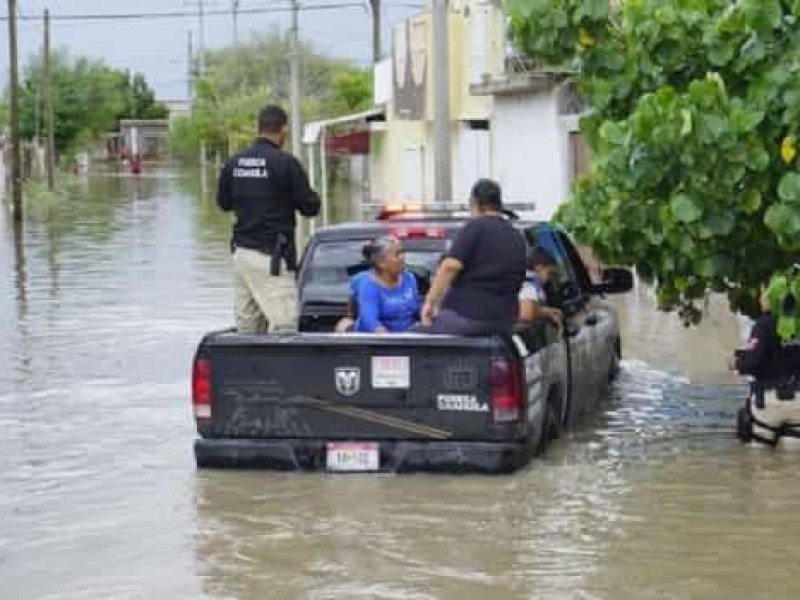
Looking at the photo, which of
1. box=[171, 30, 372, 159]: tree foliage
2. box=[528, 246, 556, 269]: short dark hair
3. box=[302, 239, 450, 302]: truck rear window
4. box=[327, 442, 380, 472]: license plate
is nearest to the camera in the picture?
box=[327, 442, 380, 472]: license plate

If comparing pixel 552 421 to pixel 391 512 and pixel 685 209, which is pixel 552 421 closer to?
pixel 391 512

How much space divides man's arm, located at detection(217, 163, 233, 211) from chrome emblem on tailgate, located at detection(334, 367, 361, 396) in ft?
5.17

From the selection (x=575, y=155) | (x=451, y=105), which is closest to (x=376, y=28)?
(x=451, y=105)

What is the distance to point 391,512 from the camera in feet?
31.4

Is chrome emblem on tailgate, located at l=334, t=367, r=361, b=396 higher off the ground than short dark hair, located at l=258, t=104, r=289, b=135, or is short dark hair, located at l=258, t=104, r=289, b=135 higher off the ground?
short dark hair, located at l=258, t=104, r=289, b=135

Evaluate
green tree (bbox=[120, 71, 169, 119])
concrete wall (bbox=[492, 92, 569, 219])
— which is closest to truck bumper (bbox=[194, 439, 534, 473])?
concrete wall (bbox=[492, 92, 569, 219])

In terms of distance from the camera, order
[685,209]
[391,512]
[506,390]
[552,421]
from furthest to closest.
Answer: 1. [552,421]
2. [506,390]
3. [391,512]
4. [685,209]

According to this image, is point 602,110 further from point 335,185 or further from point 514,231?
point 335,185

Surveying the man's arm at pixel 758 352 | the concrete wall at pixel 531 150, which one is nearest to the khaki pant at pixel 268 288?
the man's arm at pixel 758 352

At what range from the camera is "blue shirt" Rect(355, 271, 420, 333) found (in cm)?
1099

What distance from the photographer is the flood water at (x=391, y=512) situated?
27.1 feet

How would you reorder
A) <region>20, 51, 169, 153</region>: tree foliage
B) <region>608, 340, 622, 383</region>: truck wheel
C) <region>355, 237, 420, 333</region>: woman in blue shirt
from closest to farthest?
<region>355, 237, 420, 333</region>: woman in blue shirt
<region>608, 340, 622, 383</region>: truck wheel
<region>20, 51, 169, 153</region>: tree foliage

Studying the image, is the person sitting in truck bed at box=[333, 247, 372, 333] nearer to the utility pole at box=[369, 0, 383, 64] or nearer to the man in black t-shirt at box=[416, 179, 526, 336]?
the man in black t-shirt at box=[416, 179, 526, 336]

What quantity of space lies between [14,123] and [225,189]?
128ft
